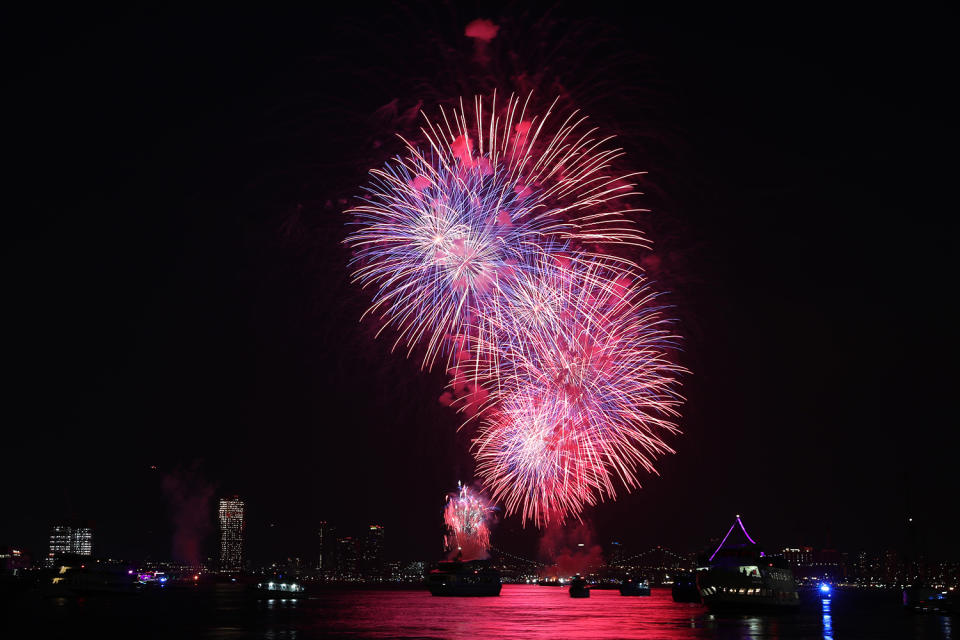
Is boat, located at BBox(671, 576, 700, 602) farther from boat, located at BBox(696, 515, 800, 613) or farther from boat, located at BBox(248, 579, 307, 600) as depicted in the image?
boat, located at BBox(248, 579, 307, 600)

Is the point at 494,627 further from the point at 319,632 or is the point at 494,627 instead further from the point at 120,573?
the point at 120,573

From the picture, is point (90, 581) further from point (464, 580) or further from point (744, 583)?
point (744, 583)

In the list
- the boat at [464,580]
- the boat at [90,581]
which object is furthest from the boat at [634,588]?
the boat at [90,581]

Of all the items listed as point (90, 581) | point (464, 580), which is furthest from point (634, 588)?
point (90, 581)

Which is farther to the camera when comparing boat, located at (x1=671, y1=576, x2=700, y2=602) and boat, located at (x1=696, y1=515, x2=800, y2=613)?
boat, located at (x1=671, y1=576, x2=700, y2=602)

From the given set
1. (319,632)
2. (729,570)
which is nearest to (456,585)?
(729,570)

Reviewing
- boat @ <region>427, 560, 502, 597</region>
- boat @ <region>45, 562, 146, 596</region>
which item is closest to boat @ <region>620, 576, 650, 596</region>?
boat @ <region>427, 560, 502, 597</region>

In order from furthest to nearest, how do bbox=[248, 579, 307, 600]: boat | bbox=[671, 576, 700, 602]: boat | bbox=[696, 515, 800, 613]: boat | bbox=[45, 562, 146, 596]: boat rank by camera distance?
bbox=[248, 579, 307, 600]: boat → bbox=[45, 562, 146, 596]: boat → bbox=[671, 576, 700, 602]: boat → bbox=[696, 515, 800, 613]: boat
